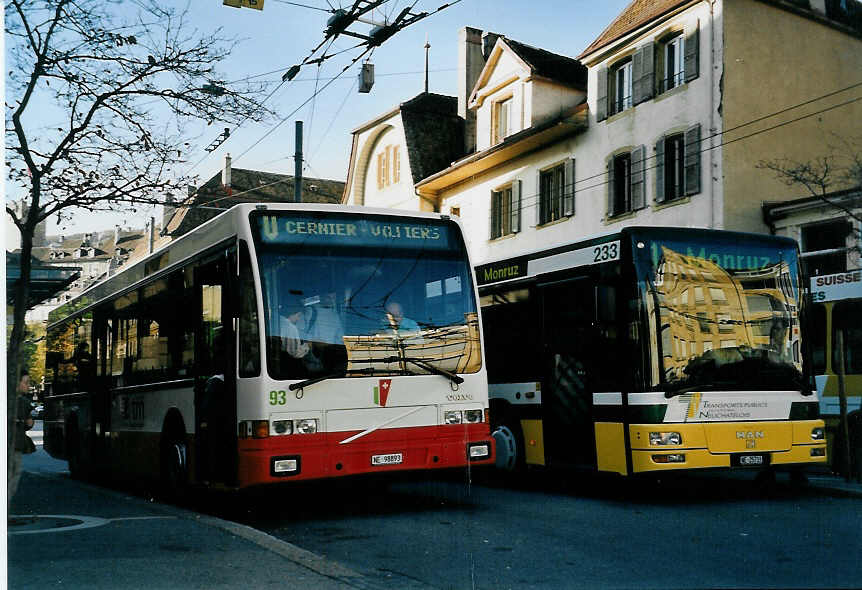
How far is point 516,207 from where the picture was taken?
91.0 ft

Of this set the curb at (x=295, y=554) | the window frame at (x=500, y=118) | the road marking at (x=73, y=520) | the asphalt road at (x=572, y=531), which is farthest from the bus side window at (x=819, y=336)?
the window frame at (x=500, y=118)

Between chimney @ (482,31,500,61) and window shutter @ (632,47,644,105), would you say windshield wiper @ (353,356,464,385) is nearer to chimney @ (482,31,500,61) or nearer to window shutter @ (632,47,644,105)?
window shutter @ (632,47,644,105)

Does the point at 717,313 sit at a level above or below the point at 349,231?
below

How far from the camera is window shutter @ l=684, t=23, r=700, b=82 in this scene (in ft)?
70.5

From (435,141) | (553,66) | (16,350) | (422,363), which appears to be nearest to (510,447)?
(422,363)

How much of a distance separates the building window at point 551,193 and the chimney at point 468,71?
393cm

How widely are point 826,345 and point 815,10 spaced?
7814 millimetres

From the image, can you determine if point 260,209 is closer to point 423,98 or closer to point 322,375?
point 322,375

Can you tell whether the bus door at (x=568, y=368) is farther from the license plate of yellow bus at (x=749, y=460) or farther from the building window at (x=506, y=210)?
the building window at (x=506, y=210)

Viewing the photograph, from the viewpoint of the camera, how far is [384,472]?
1015cm

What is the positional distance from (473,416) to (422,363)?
0.76 metres

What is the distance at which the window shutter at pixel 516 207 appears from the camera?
27.7m

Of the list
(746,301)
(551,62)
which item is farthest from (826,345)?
(551,62)

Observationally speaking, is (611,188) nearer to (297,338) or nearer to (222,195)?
(222,195)
